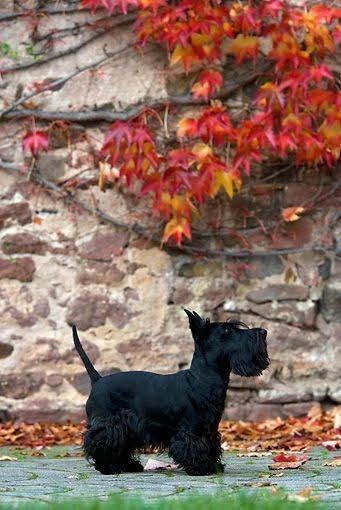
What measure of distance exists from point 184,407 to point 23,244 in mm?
2538

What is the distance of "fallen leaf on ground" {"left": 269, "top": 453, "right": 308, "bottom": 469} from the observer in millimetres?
4914

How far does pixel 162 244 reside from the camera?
695cm

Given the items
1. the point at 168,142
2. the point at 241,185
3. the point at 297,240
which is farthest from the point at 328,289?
the point at 168,142

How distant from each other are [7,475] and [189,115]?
296 cm

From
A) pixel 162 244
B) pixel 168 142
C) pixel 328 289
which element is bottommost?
pixel 328 289

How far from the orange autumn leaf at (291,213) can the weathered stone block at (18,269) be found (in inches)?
63.2

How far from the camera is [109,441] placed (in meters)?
4.71

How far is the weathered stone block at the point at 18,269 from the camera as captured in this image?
6922mm

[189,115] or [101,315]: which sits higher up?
[189,115]

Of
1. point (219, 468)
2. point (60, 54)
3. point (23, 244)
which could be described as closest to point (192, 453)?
point (219, 468)

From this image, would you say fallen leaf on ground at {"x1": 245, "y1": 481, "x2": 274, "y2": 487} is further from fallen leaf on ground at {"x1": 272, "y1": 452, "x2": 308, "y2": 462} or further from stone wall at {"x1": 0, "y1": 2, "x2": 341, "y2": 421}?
stone wall at {"x1": 0, "y1": 2, "x2": 341, "y2": 421}

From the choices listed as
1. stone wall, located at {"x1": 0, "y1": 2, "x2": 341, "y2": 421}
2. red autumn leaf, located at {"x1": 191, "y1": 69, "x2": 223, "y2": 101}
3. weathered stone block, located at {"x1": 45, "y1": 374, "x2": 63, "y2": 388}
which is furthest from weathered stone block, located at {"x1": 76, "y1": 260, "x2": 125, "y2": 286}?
red autumn leaf, located at {"x1": 191, "y1": 69, "x2": 223, "y2": 101}

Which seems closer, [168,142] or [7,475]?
[7,475]

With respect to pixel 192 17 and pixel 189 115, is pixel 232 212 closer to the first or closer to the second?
pixel 189 115
